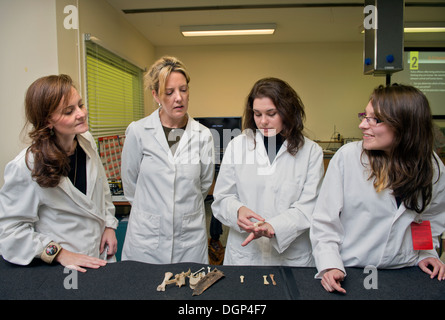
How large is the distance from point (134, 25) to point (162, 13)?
642 mm

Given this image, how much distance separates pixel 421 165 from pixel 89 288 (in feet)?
3.87

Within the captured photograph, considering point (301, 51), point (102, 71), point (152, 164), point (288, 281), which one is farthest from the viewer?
point (301, 51)

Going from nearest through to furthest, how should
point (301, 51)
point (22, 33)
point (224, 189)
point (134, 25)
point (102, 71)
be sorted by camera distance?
1. point (224, 189)
2. point (22, 33)
3. point (102, 71)
4. point (134, 25)
5. point (301, 51)

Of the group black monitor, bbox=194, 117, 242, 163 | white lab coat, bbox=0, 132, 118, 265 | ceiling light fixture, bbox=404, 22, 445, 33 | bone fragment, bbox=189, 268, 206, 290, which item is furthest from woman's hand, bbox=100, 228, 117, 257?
ceiling light fixture, bbox=404, 22, 445, 33

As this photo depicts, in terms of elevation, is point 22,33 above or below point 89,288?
above

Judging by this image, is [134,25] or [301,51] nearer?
[134,25]

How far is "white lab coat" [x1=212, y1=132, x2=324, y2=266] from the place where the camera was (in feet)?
4.23

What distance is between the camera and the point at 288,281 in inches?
37.6

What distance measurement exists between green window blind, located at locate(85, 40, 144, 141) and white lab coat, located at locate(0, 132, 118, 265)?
1.95 metres

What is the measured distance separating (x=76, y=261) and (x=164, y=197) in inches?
20.1

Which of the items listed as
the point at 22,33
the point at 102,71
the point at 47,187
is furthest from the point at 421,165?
the point at 102,71

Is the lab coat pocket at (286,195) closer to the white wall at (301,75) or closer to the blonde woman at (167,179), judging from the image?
the blonde woman at (167,179)

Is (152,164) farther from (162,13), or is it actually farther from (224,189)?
(162,13)
